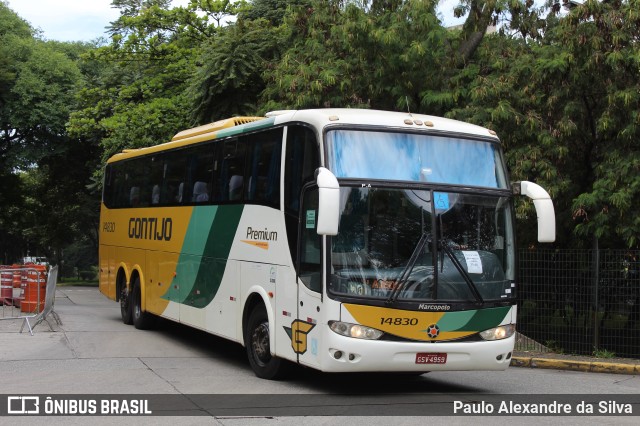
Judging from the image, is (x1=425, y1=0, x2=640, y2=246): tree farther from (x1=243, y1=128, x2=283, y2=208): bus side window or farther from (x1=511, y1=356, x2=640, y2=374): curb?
(x1=243, y1=128, x2=283, y2=208): bus side window

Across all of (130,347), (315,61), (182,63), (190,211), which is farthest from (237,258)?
(182,63)

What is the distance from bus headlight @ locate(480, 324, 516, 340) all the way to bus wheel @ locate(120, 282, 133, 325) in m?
10.7

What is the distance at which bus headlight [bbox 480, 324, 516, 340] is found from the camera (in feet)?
34.5

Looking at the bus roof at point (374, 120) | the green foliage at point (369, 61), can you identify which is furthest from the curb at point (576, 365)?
the green foliage at point (369, 61)

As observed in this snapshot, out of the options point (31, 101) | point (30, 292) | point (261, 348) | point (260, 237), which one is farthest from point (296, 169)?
point (31, 101)

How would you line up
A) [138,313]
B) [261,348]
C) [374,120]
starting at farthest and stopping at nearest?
[138,313] → [261,348] → [374,120]

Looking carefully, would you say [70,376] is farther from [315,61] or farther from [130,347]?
[315,61]

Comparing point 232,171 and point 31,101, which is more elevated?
point 31,101

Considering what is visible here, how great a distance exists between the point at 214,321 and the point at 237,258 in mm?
1457

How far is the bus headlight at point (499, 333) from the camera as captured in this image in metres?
10.5

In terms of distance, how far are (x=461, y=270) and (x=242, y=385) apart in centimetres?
321

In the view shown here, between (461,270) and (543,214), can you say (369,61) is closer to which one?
(543,214)

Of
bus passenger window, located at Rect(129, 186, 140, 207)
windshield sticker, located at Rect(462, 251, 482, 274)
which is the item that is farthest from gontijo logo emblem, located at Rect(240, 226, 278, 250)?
bus passenger window, located at Rect(129, 186, 140, 207)

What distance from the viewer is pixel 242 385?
36.5 feet
